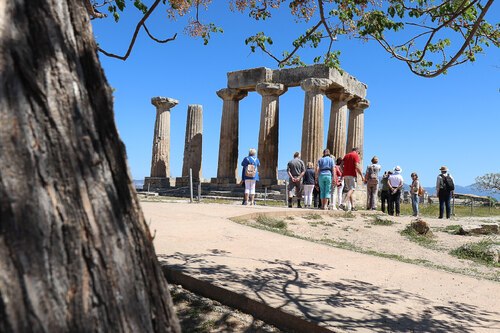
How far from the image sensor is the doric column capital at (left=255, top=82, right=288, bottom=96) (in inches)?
819

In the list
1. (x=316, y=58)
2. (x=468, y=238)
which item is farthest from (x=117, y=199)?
(x=468, y=238)

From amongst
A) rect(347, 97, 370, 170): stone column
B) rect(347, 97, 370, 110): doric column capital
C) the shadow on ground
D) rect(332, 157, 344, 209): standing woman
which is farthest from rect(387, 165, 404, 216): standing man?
rect(347, 97, 370, 110): doric column capital

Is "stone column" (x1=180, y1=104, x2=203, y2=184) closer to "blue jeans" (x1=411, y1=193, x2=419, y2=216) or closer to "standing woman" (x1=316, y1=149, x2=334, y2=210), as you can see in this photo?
"blue jeans" (x1=411, y1=193, x2=419, y2=216)

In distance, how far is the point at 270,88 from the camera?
2078 cm

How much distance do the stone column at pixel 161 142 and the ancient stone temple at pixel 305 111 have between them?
3290 millimetres

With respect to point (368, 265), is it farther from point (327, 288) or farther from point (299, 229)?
point (299, 229)

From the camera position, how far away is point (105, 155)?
162 cm

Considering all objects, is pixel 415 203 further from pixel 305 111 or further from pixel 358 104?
pixel 358 104

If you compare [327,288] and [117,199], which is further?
[327,288]

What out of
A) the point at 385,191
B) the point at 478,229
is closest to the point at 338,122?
the point at 385,191

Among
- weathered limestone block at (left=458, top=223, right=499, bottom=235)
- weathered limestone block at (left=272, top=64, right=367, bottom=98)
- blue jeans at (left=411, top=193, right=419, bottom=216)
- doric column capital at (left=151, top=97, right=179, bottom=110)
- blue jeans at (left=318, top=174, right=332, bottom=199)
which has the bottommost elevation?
weathered limestone block at (left=458, top=223, right=499, bottom=235)

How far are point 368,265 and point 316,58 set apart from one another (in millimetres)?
3519

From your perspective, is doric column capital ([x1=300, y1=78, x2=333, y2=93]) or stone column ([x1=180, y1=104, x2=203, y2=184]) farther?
stone column ([x1=180, y1=104, x2=203, y2=184])

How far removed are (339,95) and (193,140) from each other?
7.95 m
